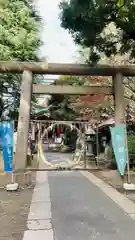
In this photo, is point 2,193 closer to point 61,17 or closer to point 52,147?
point 61,17

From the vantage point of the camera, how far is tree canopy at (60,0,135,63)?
7.84 m

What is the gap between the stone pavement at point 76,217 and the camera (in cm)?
532

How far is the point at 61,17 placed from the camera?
30.3ft

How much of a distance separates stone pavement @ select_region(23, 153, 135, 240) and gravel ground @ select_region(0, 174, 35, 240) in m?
0.14

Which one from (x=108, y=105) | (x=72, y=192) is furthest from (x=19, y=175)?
(x=108, y=105)

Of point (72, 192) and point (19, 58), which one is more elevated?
point (19, 58)

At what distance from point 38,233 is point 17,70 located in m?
7.17

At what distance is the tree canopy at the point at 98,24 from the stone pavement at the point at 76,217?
386cm

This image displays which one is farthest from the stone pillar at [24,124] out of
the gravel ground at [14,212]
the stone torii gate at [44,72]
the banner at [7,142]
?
the gravel ground at [14,212]

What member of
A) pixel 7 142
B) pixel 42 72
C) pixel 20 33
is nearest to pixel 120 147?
pixel 7 142

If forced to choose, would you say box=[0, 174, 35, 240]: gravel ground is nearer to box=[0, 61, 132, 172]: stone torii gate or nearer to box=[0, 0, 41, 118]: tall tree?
box=[0, 61, 132, 172]: stone torii gate

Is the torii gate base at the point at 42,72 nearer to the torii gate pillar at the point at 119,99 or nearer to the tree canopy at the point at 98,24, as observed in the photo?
the torii gate pillar at the point at 119,99

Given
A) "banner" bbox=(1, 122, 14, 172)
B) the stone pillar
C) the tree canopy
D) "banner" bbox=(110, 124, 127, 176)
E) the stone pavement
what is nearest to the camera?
the stone pavement

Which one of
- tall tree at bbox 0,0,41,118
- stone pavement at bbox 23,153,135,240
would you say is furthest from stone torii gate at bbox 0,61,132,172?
tall tree at bbox 0,0,41,118
